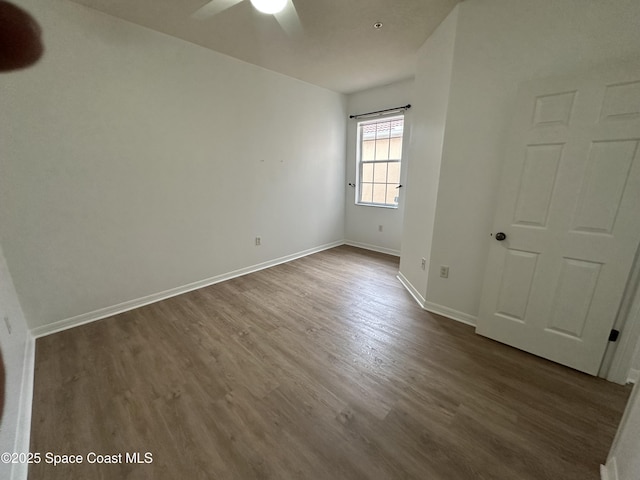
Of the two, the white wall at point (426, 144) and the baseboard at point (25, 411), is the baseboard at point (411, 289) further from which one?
the baseboard at point (25, 411)

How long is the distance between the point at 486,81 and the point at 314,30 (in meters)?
1.57

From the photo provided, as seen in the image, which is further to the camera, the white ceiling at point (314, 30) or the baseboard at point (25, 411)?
the white ceiling at point (314, 30)

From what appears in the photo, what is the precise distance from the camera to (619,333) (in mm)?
1678

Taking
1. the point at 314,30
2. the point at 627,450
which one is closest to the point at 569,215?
the point at 627,450

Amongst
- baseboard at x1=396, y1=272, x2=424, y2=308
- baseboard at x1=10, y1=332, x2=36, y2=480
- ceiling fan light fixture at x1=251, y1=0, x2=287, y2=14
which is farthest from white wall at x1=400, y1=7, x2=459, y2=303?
baseboard at x1=10, y1=332, x2=36, y2=480

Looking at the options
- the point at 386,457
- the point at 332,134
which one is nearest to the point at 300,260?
the point at 332,134

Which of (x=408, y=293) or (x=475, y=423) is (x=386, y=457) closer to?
(x=475, y=423)

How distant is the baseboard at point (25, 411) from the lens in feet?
3.77

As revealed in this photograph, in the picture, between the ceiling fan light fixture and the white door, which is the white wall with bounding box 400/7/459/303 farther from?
the ceiling fan light fixture

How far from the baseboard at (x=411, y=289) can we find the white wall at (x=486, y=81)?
14 cm

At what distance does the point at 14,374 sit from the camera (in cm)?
147

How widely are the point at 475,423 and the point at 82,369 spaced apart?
2.59 metres

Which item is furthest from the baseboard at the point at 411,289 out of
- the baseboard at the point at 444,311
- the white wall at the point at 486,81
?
the white wall at the point at 486,81

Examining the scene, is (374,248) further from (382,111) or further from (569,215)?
(569,215)
